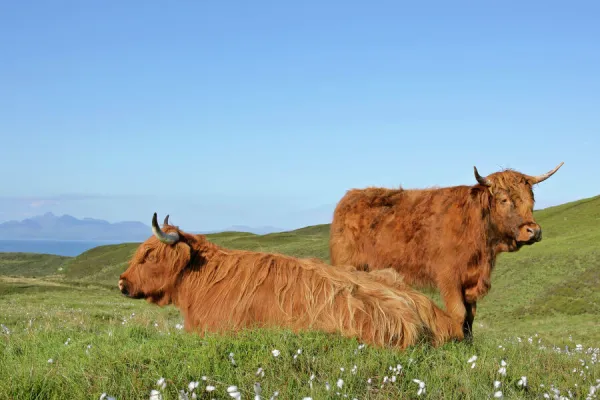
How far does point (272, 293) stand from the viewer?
7688mm

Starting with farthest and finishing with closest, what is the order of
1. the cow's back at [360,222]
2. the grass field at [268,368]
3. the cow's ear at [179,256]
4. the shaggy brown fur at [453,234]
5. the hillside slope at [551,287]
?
the hillside slope at [551,287] → the cow's back at [360,222] → the shaggy brown fur at [453,234] → the cow's ear at [179,256] → the grass field at [268,368]

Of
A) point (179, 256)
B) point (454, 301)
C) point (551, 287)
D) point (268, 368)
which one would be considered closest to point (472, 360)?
point (268, 368)

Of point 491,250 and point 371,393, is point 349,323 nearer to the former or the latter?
point 371,393

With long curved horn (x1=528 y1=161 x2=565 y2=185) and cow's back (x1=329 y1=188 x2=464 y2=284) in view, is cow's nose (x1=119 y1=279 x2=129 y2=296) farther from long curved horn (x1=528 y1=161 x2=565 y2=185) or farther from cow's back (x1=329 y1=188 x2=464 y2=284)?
long curved horn (x1=528 y1=161 x2=565 y2=185)

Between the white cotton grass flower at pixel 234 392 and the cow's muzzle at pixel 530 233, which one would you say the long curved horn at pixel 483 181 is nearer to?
the cow's muzzle at pixel 530 233

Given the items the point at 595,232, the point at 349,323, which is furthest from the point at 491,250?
the point at 595,232

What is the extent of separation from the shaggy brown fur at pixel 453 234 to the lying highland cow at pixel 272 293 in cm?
366

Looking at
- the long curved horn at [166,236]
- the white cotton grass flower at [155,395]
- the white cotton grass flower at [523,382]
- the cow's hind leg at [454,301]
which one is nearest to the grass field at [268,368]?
the white cotton grass flower at [523,382]

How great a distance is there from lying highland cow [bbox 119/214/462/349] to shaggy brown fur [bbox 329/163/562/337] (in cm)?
366

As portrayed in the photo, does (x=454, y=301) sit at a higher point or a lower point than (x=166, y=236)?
lower

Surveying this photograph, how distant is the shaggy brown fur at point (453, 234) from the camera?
11641mm

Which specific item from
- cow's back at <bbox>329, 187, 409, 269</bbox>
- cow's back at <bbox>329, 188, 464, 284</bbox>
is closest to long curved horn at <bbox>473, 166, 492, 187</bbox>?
cow's back at <bbox>329, 188, 464, 284</bbox>

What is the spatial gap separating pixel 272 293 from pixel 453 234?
5564mm

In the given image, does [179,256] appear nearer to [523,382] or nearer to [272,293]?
[272,293]
